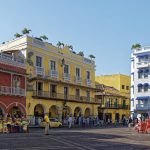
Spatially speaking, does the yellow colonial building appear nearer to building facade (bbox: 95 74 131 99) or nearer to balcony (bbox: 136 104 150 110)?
balcony (bbox: 136 104 150 110)

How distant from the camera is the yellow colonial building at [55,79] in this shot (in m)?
48.1

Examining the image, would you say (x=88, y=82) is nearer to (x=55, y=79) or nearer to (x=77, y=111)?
(x=77, y=111)

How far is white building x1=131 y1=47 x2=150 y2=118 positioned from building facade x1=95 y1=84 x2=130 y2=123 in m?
3.32

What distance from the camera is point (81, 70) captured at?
192ft

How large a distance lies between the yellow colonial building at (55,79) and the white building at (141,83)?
9.71 m

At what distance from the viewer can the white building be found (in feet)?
218

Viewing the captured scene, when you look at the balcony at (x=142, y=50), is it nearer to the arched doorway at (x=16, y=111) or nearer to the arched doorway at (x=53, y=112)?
the arched doorway at (x=53, y=112)

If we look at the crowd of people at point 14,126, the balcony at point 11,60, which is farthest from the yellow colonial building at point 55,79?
the crowd of people at point 14,126

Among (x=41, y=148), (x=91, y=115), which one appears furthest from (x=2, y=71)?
(x=41, y=148)

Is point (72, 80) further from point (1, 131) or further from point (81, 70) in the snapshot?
Answer: point (1, 131)

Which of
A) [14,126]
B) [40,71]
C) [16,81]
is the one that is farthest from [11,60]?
[14,126]

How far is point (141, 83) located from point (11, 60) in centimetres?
2984

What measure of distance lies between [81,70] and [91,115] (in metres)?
7.23

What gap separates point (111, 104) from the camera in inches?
2721
